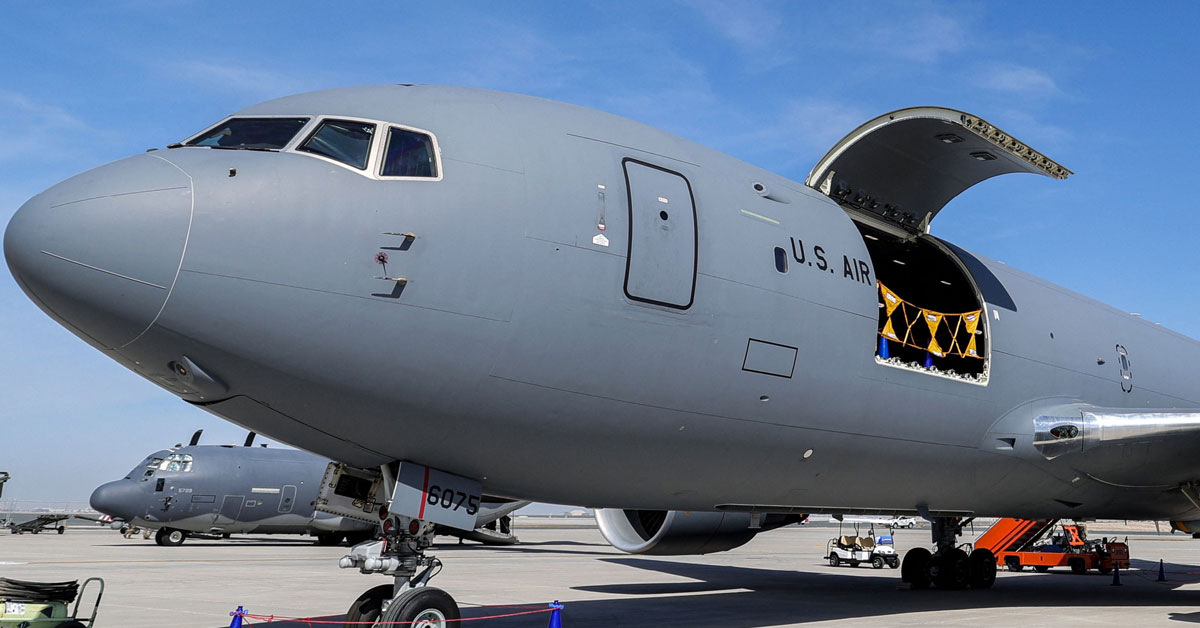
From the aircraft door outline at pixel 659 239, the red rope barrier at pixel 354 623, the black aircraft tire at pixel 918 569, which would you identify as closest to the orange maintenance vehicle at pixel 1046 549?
the black aircraft tire at pixel 918 569

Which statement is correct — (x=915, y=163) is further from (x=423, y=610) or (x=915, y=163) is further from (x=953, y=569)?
(x=953, y=569)

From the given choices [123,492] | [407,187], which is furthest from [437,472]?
[123,492]

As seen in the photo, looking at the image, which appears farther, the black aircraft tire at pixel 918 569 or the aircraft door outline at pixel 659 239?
the black aircraft tire at pixel 918 569

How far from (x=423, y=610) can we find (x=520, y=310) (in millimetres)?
2343

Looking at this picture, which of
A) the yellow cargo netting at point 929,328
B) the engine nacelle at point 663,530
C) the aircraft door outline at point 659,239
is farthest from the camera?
the engine nacelle at point 663,530

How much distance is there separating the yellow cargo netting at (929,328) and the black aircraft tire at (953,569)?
6.39 meters

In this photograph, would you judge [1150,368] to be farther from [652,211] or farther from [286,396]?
[286,396]

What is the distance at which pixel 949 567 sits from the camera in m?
16.3

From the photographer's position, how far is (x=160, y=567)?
19750mm

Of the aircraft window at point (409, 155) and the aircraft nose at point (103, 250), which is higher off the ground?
the aircraft window at point (409, 155)

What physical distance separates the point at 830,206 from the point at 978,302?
247 centimetres

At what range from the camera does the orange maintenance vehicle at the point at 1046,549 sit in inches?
917

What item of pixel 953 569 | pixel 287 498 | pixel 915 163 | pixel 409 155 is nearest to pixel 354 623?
pixel 409 155

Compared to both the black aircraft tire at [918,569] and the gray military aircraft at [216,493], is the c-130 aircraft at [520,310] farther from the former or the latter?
the gray military aircraft at [216,493]
